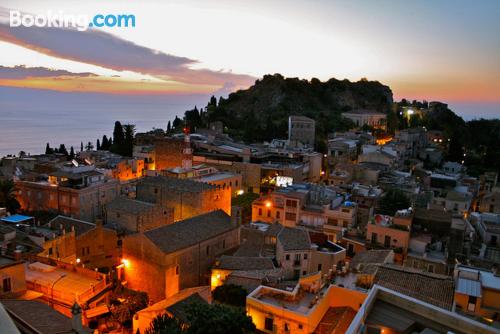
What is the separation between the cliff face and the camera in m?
61.2

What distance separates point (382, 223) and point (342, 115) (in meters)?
48.2

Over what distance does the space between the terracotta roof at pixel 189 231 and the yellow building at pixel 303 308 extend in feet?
21.4

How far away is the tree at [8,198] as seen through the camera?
1024 inches

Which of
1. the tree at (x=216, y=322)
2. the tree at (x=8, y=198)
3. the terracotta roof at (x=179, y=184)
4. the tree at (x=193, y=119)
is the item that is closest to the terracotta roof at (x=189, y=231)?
the terracotta roof at (x=179, y=184)

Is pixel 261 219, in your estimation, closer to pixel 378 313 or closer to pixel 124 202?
pixel 124 202

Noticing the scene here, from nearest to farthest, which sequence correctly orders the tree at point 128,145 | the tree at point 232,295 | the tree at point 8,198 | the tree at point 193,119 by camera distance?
the tree at point 232,295 < the tree at point 8,198 < the tree at point 128,145 < the tree at point 193,119

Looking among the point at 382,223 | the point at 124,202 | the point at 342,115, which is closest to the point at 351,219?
the point at 382,223

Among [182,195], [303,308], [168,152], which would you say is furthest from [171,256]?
[168,152]

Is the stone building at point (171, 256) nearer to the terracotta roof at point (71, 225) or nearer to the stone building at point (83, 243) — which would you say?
the stone building at point (83, 243)

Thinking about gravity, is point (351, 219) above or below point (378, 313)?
below

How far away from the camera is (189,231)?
69.8 feet

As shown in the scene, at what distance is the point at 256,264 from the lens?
18828 millimetres

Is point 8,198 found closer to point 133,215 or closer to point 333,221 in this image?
point 133,215

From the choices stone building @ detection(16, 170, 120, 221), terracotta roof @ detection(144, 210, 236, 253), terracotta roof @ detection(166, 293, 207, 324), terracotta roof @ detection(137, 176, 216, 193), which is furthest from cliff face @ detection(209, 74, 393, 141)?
terracotta roof @ detection(166, 293, 207, 324)
